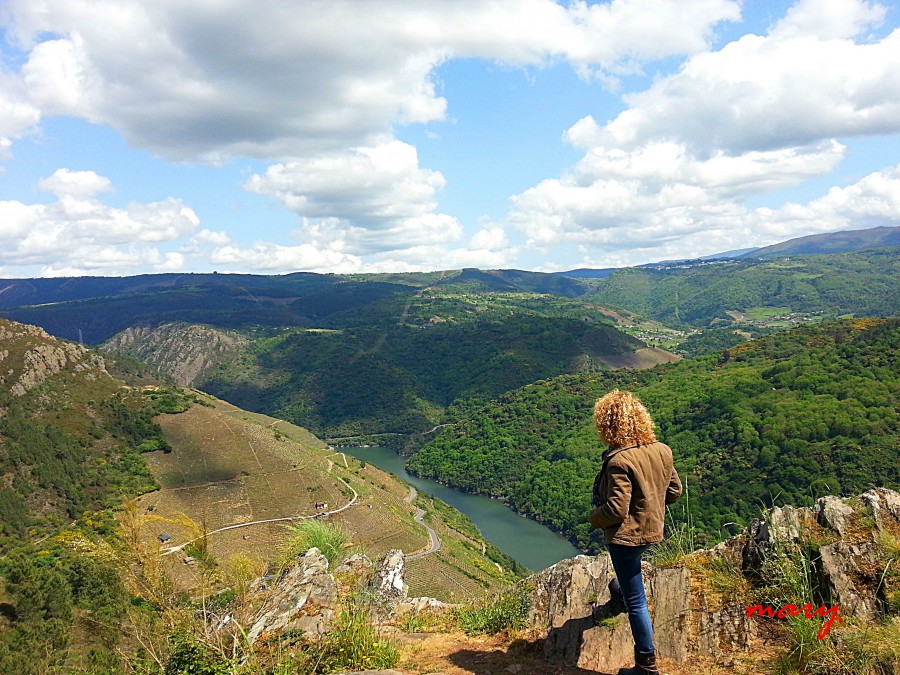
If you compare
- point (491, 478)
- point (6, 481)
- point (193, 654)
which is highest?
point (193, 654)

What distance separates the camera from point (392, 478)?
98562 mm

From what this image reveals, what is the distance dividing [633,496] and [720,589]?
2258mm

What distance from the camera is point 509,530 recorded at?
91.4 meters

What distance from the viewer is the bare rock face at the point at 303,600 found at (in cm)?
664

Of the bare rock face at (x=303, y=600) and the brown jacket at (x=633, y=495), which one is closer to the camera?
the brown jacket at (x=633, y=495)

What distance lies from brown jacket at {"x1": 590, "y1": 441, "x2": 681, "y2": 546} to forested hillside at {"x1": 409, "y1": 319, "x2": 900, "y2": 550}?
105ft

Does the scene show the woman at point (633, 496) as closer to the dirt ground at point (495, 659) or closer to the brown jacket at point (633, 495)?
the brown jacket at point (633, 495)

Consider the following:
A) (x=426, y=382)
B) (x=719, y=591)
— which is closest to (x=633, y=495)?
(x=719, y=591)

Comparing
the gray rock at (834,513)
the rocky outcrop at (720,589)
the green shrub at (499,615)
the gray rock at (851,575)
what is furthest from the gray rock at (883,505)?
the green shrub at (499,615)

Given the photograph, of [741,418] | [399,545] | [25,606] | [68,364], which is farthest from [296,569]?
[68,364]

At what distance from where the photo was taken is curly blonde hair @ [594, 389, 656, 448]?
4.67m

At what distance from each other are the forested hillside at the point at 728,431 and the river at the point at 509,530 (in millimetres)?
2267

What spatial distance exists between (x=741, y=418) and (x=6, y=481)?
99.2 metres

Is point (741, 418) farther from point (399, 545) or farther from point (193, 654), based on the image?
point (193, 654)
